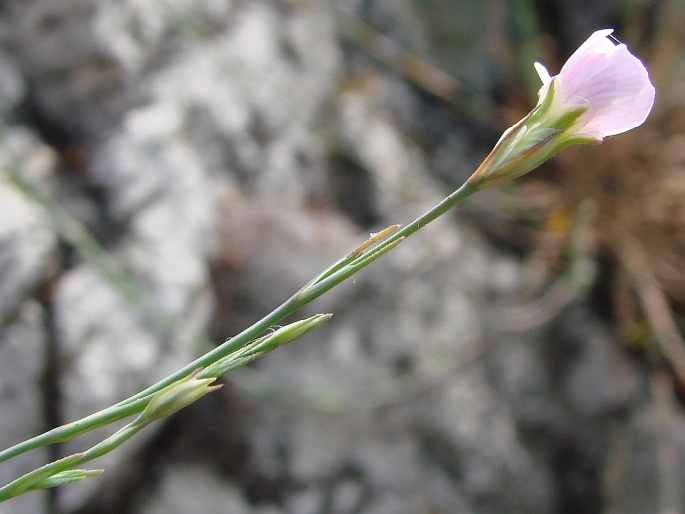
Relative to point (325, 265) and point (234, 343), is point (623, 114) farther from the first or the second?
point (325, 265)

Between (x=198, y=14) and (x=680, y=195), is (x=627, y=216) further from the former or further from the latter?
(x=198, y=14)

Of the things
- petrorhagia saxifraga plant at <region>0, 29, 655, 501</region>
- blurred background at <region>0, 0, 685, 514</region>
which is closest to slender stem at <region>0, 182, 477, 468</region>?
petrorhagia saxifraga plant at <region>0, 29, 655, 501</region>

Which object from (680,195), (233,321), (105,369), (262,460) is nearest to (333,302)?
(233,321)

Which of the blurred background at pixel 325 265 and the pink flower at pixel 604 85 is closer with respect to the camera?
the pink flower at pixel 604 85

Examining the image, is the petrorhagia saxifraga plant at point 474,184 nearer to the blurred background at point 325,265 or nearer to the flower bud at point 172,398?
the flower bud at point 172,398

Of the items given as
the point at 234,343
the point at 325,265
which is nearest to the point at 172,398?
the point at 234,343

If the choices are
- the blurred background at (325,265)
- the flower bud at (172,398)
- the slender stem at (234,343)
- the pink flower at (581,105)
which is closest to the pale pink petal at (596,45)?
the pink flower at (581,105)

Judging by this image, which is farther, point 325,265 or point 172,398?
point 325,265
